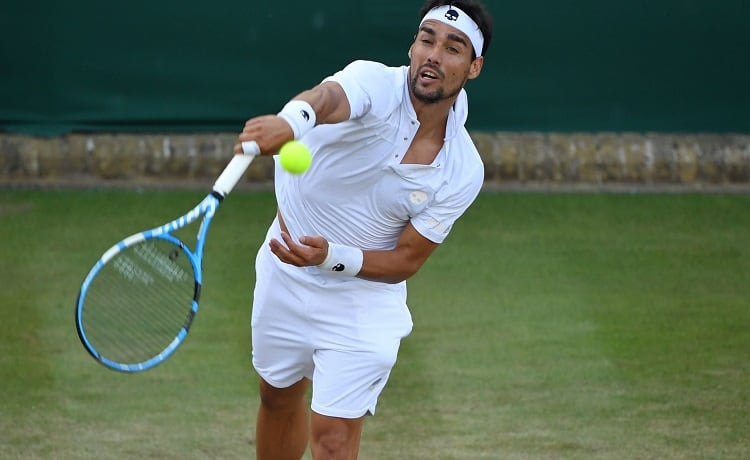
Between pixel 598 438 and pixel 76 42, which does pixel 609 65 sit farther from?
pixel 598 438

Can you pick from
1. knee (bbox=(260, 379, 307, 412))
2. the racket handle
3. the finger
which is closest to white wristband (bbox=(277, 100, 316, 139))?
the racket handle

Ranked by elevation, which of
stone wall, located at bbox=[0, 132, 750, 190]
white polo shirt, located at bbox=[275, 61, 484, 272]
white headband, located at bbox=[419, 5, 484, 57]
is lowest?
stone wall, located at bbox=[0, 132, 750, 190]

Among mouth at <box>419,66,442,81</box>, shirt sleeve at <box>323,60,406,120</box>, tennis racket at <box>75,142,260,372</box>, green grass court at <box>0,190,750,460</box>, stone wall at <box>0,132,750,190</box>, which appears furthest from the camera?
stone wall at <box>0,132,750,190</box>

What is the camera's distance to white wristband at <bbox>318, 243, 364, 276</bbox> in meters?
4.13

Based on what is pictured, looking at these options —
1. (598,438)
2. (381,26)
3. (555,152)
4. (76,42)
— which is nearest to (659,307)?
(598,438)

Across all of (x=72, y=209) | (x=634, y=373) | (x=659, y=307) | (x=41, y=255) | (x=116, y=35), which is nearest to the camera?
(x=634, y=373)

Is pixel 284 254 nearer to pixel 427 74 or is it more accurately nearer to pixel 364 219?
pixel 364 219

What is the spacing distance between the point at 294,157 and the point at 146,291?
1.49m

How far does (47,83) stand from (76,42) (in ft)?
1.14

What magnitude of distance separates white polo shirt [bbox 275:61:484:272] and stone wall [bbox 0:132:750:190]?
16.1ft

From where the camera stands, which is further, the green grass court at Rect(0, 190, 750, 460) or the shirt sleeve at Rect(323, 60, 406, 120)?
the green grass court at Rect(0, 190, 750, 460)

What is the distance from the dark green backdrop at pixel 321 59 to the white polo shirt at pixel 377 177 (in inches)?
195

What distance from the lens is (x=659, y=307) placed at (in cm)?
709

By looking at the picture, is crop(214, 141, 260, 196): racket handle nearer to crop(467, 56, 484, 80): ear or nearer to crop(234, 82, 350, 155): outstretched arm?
crop(234, 82, 350, 155): outstretched arm
